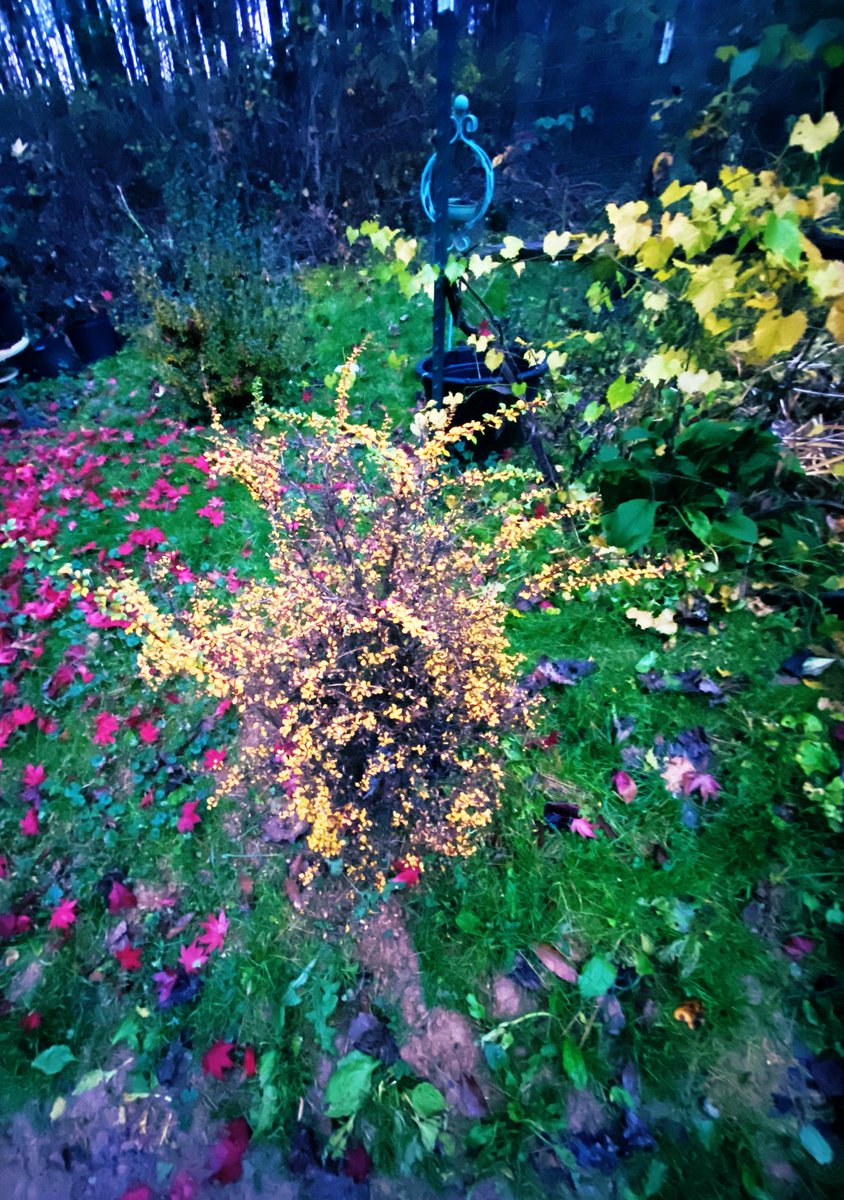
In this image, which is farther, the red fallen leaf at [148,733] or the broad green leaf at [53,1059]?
the red fallen leaf at [148,733]

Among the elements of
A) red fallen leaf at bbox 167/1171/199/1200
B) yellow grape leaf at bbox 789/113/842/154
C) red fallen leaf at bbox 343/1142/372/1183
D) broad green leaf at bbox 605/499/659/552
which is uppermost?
yellow grape leaf at bbox 789/113/842/154

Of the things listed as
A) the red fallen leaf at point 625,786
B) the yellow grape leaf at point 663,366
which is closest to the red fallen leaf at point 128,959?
the red fallen leaf at point 625,786

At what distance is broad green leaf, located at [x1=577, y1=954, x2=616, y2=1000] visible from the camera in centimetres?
182

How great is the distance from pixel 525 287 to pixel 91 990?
5233 mm

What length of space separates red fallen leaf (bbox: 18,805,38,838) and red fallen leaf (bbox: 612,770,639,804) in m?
2.27

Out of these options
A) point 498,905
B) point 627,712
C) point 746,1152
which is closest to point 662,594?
point 627,712

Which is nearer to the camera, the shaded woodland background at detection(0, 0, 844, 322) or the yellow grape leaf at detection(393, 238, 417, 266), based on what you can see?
the yellow grape leaf at detection(393, 238, 417, 266)

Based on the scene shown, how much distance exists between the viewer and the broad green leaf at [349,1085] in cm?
171

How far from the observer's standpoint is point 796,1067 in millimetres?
1687

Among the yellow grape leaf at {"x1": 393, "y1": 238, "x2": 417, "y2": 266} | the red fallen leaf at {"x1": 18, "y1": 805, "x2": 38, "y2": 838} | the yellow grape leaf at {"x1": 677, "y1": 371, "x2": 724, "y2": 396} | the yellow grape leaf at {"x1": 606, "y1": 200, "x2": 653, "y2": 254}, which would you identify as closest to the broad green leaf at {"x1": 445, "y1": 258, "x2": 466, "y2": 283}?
the yellow grape leaf at {"x1": 393, "y1": 238, "x2": 417, "y2": 266}

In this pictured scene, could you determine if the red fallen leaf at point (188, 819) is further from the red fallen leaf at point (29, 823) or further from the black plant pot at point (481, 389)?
the black plant pot at point (481, 389)

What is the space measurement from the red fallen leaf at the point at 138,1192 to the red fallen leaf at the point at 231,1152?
0.60ft

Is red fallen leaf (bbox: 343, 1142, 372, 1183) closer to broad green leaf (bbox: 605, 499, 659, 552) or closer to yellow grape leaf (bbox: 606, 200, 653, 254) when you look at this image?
broad green leaf (bbox: 605, 499, 659, 552)

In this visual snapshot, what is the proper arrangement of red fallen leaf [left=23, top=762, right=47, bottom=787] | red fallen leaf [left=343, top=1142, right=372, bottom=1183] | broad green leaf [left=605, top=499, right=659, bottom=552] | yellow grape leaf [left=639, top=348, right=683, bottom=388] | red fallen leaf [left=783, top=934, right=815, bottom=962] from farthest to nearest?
broad green leaf [left=605, top=499, right=659, bottom=552] < red fallen leaf [left=23, top=762, right=47, bottom=787] < yellow grape leaf [left=639, top=348, right=683, bottom=388] < red fallen leaf [left=783, top=934, right=815, bottom=962] < red fallen leaf [left=343, top=1142, right=372, bottom=1183]
